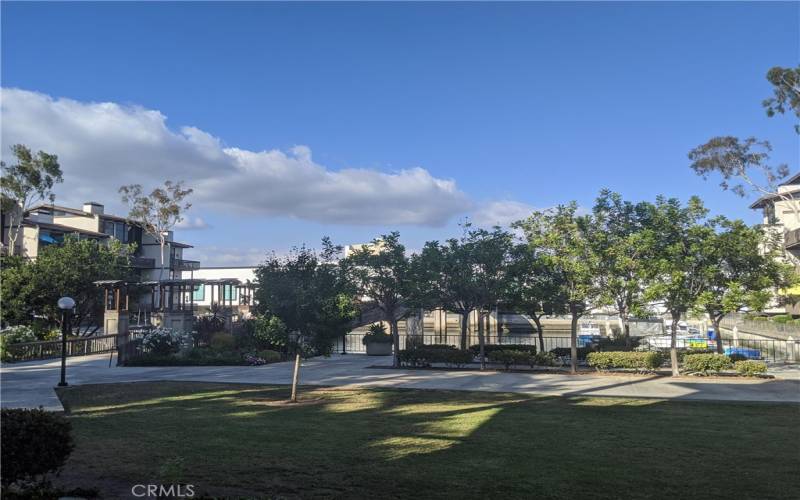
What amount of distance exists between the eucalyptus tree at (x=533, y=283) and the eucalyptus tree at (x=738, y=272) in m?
5.50

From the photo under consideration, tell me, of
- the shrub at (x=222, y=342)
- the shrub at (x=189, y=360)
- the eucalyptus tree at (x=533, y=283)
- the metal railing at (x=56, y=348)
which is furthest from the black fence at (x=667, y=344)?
the metal railing at (x=56, y=348)

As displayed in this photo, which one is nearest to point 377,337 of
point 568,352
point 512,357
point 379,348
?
point 379,348

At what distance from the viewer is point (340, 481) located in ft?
23.4

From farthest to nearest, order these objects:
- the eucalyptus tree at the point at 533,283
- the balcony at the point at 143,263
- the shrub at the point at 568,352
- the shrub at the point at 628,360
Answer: the balcony at the point at 143,263
the shrub at the point at 568,352
the eucalyptus tree at the point at 533,283
the shrub at the point at 628,360

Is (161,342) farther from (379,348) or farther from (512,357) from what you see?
(512,357)

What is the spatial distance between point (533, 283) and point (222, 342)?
645 inches

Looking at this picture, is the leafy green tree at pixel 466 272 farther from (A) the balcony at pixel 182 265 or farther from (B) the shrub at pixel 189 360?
(A) the balcony at pixel 182 265

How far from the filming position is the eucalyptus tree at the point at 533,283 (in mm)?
23406

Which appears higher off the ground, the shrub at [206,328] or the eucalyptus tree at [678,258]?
the eucalyptus tree at [678,258]

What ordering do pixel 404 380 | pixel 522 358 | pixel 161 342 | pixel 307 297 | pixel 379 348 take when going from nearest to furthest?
pixel 307 297 → pixel 404 380 → pixel 522 358 → pixel 161 342 → pixel 379 348

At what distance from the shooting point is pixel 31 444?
5.89 meters

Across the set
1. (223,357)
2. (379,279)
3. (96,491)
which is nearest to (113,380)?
(223,357)

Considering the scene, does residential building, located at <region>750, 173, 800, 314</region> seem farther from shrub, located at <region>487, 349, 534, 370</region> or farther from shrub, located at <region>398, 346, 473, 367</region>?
shrub, located at <region>398, 346, 473, 367</region>

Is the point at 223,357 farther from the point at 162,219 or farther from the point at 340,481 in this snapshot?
the point at 162,219
